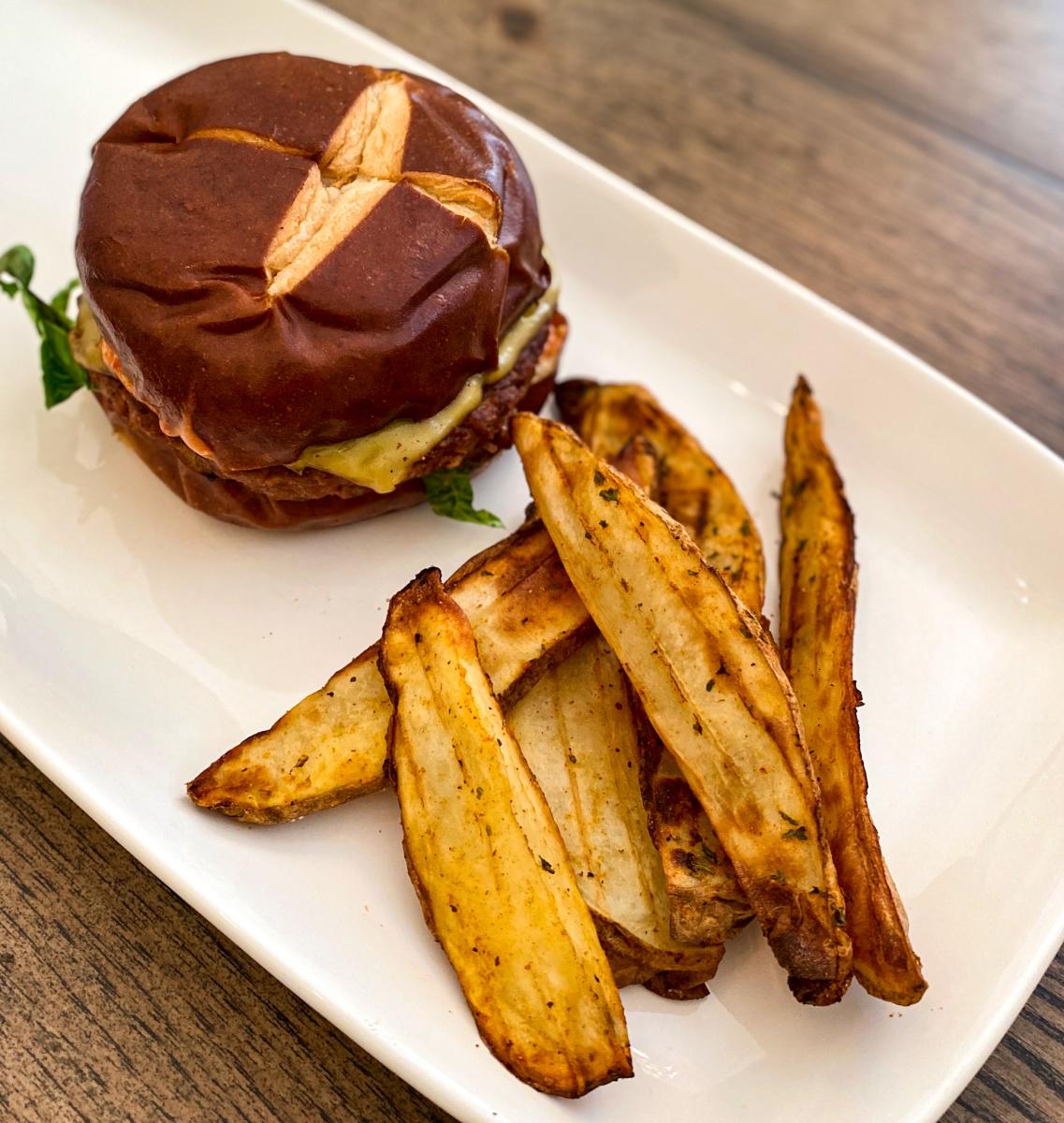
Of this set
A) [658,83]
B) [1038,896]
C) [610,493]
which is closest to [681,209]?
[658,83]

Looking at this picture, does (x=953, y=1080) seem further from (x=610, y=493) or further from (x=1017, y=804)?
(x=610, y=493)

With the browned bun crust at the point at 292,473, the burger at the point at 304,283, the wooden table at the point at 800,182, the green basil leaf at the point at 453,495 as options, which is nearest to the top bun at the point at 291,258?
the burger at the point at 304,283

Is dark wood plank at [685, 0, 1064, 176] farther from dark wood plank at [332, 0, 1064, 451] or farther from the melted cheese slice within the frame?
the melted cheese slice

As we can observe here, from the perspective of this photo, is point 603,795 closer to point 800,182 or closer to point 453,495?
point 453,495

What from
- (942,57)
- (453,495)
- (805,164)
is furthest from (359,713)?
(942,57)

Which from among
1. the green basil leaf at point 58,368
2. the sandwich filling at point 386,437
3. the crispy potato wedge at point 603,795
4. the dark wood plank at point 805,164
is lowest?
the crispy potato wedge at point 603,795

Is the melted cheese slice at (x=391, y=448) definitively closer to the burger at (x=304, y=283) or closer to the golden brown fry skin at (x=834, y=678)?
the burger at (x=304, y=283)
